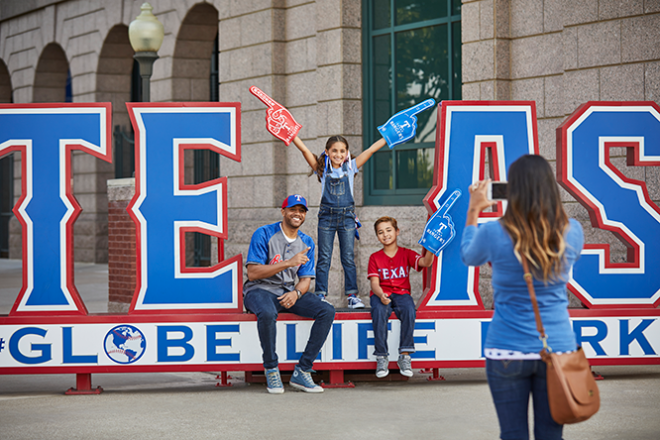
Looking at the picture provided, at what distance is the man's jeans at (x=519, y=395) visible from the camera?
354cm

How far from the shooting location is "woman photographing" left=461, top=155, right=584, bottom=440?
3.55m

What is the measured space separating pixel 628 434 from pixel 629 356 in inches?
74.6

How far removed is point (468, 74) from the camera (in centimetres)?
1148

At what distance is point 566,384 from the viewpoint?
345cm

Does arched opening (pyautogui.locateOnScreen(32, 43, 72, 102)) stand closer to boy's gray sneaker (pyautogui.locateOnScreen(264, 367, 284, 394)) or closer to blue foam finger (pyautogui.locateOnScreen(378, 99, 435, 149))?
blue foam finger (pyautogui.locateOnScreen(378, 99, 435, 149))

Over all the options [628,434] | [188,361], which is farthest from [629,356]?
[188,361]

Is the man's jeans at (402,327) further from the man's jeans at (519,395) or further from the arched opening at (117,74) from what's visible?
the arched opening at (117,74)

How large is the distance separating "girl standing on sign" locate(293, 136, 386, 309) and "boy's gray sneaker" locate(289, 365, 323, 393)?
43.9 inches

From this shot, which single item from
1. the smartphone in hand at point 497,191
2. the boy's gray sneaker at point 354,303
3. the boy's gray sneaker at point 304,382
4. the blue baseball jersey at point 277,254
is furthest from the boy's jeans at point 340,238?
the smartphone in hand at point 497,191

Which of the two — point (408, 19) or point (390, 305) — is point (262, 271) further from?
point (408, 19)

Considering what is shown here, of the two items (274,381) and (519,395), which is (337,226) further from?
(519,395)

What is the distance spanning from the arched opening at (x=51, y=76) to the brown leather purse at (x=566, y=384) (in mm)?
21755

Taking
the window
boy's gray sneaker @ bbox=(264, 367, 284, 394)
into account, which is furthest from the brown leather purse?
the window

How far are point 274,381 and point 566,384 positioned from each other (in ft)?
12.4
